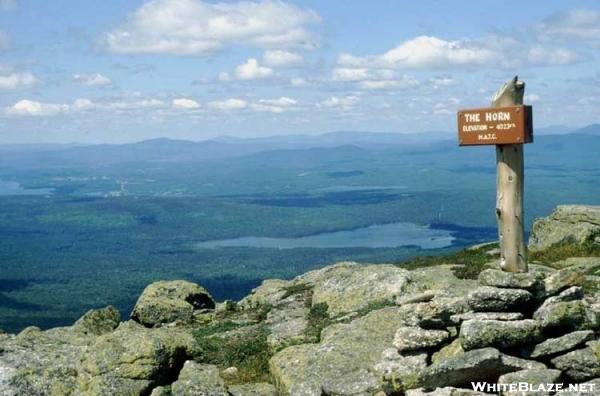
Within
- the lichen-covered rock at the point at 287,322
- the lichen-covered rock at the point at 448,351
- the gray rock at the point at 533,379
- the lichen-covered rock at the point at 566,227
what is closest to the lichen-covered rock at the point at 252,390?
the lichen-covered rock at the point at 287,322

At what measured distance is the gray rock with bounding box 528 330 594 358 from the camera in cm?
1725

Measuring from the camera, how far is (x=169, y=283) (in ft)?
135

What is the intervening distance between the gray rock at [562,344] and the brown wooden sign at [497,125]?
20.6 feet

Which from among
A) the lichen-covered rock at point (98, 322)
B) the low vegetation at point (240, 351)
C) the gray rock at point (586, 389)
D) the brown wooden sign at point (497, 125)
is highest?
the brown wooden sign at point (497, 125)

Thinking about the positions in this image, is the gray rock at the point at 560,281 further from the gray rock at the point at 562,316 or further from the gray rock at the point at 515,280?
the gray rock at the point at 562,316

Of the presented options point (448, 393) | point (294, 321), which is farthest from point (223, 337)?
point (448, 393)

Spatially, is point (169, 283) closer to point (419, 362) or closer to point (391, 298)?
point (391, 298)

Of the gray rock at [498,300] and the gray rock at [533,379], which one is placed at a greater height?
the gray rock at [498,300]

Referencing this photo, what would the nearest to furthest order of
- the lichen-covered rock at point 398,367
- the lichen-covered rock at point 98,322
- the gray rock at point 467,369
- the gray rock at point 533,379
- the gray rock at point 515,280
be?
1. the gray rock at point 533,379
2. the gray rock at point 467,369
3. the lichen-covered rock at point 398,367
4. the gray rock at point 515,280
5. the lichen-covered rock at point 98,322

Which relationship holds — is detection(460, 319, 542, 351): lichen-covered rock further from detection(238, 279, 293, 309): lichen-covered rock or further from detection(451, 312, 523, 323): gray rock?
detection(238, 279, 293, 309): lichen-covered rock

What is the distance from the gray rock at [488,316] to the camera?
60.2ft

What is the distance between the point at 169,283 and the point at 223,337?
1292cm

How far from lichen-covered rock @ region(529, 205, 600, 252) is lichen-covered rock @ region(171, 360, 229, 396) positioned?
26.8 metres

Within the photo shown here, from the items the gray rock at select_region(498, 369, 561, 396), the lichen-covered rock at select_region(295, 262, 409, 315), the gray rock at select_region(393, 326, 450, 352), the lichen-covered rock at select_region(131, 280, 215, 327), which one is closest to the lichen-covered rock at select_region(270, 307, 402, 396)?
the gray rock at select_region(393, 326, 450, 352)
